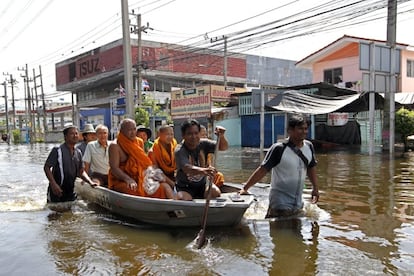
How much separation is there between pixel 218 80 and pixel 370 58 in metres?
33.0

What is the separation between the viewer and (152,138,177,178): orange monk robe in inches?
245

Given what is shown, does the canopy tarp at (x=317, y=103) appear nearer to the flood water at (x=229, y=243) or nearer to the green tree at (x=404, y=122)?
the green tree at (x=404, y=122)

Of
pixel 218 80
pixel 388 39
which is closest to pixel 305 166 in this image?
pixel 388 39

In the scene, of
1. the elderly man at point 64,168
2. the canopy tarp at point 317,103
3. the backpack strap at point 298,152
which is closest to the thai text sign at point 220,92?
the canopy tarp at point 317,103

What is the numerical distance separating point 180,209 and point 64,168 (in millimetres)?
2376

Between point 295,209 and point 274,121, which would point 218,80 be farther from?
point 295,209

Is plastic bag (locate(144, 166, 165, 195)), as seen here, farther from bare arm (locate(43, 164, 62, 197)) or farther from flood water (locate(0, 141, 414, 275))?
bare arm (locate(43, 164, 62, 197))

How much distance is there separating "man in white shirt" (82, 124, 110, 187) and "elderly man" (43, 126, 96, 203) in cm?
80

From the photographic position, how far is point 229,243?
501 centimetres

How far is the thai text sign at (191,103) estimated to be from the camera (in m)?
24.0

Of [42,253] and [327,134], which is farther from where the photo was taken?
[327,134]

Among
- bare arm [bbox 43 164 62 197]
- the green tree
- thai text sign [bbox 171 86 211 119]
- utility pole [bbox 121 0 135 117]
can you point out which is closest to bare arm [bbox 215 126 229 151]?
bare arm [bbox 43 164 62 197]

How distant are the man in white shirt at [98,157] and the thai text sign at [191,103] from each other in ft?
53.4

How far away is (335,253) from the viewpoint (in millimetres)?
4582
